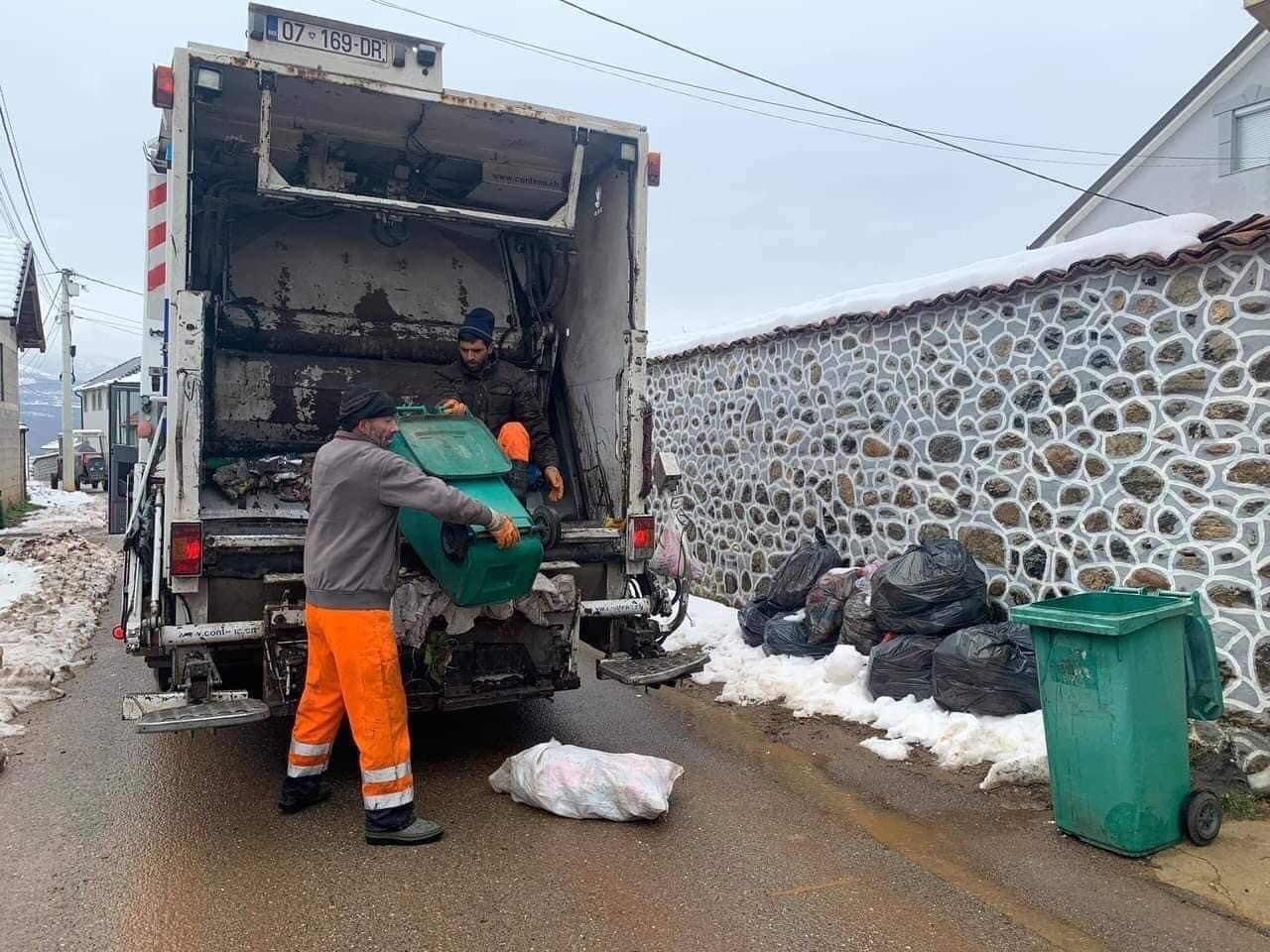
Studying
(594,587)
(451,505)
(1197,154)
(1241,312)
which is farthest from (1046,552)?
(1197,154)

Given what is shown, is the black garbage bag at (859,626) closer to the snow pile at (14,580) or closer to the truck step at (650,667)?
the truck step at (650,667)

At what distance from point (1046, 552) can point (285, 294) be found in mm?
4542

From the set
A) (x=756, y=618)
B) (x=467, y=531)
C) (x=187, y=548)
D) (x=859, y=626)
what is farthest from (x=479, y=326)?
(x=756, y=618)

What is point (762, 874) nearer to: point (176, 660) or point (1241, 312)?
point (176, 660)

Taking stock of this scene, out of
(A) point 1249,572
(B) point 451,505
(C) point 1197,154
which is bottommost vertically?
(A) point 1249,572

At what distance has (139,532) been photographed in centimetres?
442

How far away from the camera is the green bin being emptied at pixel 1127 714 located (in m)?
3.35

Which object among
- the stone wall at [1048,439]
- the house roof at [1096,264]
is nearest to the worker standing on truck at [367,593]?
the stone wall at [1048,439]

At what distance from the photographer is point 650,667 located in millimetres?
4578

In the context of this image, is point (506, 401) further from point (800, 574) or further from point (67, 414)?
point (67, 414)

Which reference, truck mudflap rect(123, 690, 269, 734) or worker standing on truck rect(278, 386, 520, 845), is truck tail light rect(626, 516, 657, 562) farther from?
Answer: truck mudflap rect(123, 690, 269, 734)

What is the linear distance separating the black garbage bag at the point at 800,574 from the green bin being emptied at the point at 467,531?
123 inches

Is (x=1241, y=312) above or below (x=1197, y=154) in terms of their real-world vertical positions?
below

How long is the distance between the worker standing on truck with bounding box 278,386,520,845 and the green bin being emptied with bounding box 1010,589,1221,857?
2.09m
